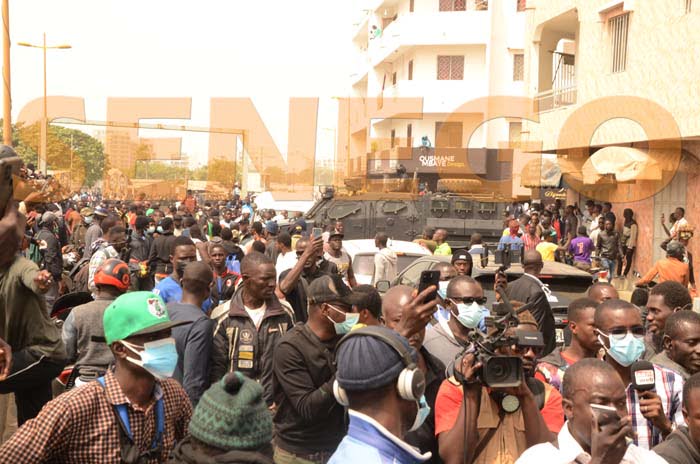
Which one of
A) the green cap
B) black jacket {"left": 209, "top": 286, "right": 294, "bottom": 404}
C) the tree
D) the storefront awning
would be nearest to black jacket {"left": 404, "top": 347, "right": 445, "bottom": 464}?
the green cap

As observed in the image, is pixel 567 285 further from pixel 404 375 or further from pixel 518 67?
pixel 518 67

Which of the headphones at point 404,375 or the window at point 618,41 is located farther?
the window at point 618,41

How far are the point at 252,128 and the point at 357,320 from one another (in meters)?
20.3

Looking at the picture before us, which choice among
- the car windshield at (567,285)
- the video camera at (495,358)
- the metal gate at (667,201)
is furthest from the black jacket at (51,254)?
the metal gate at (667,201)

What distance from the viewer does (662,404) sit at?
4.35 metres

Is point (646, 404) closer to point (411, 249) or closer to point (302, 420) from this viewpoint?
point (302, 420)

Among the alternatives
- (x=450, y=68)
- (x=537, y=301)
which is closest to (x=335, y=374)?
(x=537, y=301)

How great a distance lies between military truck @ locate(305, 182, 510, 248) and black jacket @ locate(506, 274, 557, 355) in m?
12.0

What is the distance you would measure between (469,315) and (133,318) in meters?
2.25

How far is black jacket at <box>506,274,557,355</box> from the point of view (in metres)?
7.57

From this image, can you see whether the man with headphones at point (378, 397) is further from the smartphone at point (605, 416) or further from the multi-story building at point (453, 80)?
the multi-story building at point (453, 80)

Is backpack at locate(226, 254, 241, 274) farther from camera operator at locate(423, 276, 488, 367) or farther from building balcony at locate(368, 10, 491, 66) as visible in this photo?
building balcony at locate(368, 10, 491, 66)

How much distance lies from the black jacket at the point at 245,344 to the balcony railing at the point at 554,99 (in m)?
19.0

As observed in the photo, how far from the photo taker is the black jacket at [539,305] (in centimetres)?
757
